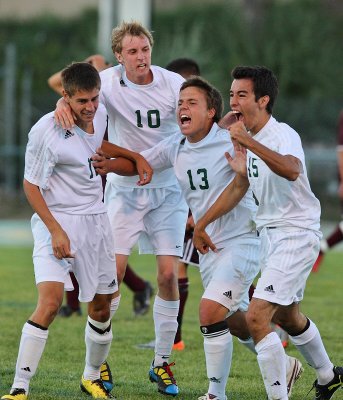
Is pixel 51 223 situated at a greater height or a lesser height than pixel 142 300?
greater

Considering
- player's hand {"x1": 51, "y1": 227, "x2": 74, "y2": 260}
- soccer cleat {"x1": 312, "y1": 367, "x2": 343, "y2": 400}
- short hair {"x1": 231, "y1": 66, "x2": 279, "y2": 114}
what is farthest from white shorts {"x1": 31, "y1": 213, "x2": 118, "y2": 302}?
soccer cleat {"x1": 312, "y1": 367, "x2": 343, "y2": 400}

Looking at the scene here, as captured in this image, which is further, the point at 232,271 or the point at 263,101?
the point at 232,271

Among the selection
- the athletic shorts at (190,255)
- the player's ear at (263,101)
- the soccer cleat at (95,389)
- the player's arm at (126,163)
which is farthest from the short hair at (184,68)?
the soccer cleat at (95,389)

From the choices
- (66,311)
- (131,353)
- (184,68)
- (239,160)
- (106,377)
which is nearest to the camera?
(239,160)

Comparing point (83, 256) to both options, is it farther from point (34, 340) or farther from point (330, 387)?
point (330, 387)

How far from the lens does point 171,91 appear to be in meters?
7.34

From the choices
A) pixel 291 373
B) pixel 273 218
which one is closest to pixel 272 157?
pixel 273 218

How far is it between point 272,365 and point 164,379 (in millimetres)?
1152

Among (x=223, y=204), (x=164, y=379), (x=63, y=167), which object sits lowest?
(x=164, y=379)

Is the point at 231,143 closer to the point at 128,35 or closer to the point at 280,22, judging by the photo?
the point at 128,35

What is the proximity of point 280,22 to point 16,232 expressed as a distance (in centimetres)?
1084

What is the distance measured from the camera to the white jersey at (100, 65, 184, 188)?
730 cm

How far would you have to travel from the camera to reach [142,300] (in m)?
10.5

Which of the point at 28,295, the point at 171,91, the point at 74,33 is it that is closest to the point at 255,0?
the point at 74,33
